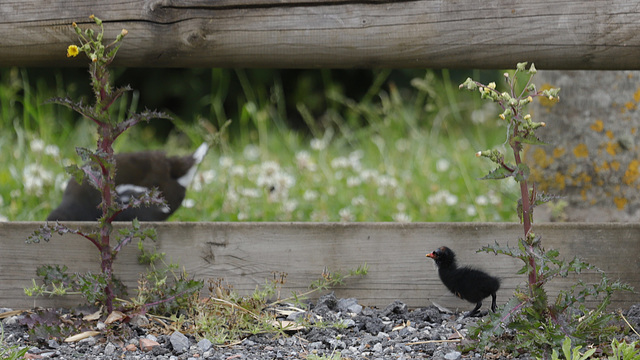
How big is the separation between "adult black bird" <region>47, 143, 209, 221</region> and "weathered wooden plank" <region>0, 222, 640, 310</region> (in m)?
0.88

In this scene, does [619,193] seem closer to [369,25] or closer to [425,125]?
[369,25]

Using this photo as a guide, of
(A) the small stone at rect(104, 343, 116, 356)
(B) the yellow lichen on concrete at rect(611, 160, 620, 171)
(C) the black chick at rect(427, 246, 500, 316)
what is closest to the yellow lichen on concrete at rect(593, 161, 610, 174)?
(B) the yellow lichen on concrete at rect(611, 160, 620, 171)

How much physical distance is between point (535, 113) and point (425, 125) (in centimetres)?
352

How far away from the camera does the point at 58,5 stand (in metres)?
2.39

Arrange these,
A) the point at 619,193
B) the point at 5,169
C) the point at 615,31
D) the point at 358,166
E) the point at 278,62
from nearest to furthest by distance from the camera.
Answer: the point at 615,31 → the point at 278,62 → the point at 619,193 → the point at 5,169 → the point at 358,166

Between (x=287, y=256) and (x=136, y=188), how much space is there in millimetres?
1248

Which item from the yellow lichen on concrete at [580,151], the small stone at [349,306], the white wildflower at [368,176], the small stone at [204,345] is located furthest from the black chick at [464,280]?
the white wildflower at [368,176]

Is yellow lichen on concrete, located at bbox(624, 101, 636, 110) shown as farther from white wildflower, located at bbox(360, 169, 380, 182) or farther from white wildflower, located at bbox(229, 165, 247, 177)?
white wildflower, located at bbox(229, 165, 247, 177)

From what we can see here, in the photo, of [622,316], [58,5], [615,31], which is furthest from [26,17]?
[622,316]

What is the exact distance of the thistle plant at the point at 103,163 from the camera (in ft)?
6.88

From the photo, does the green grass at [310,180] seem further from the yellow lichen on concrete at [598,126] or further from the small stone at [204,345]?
the small stone at [204,345]

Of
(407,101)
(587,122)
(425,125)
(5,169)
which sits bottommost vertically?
(5,169)

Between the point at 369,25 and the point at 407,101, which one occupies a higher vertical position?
the point at 407,101

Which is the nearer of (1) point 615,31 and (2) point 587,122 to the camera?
(1) point 615,31
